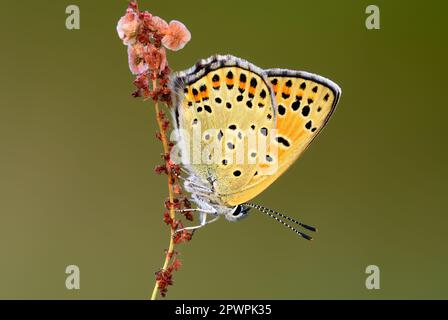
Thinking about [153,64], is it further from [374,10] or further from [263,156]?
[374,10]

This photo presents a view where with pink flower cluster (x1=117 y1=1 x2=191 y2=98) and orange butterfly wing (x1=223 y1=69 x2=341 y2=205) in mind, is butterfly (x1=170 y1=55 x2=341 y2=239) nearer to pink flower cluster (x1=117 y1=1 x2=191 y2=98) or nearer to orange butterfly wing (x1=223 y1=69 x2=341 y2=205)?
orange butterfly wing (x1=223 y1=69 x2=341 y2=205)

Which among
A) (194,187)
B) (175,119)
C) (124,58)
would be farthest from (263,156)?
(124,58)

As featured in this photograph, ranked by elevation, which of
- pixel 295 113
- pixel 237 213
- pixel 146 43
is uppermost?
pixel 295 113

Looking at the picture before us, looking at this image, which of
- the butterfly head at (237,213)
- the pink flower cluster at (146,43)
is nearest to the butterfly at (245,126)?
the butterfly head at (237,213)

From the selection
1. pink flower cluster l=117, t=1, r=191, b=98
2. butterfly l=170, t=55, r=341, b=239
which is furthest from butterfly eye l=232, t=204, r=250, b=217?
pink flower cluster l=117, t=1, r=191, b=98

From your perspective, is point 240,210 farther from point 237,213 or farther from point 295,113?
point 295,113

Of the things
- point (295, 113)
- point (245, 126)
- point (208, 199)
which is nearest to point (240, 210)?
point (208, 199)
